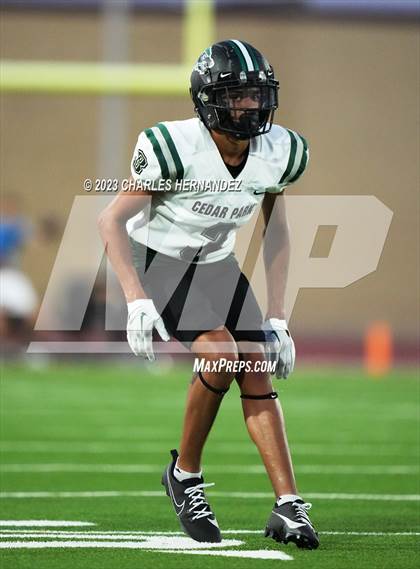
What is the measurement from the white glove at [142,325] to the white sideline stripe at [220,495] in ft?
4.94

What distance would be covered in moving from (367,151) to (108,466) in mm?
11048

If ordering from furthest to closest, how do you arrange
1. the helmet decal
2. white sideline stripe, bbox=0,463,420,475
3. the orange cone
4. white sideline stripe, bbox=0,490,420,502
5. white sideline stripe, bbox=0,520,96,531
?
the orange cone → white sideline stripe, bbox=0,463,420,475 → white sideline stripe, bbox=0,490,420,502 → white sideline stripe, bbox=0,520,96,531 → the helmet decal

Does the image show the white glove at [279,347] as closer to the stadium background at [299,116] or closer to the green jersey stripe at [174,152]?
the green jersey stripe at [174,152]

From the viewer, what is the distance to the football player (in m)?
4.02

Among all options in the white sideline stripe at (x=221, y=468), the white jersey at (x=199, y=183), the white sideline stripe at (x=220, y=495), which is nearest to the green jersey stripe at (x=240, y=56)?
the white jersey at (x=199, y=183)

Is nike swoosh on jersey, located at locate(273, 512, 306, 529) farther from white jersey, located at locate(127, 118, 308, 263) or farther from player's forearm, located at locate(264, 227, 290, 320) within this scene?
white jersey, located at locate(127, 118, 308, 263)

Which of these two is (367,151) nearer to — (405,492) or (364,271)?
(364,271)

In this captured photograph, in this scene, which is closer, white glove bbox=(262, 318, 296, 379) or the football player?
the football player

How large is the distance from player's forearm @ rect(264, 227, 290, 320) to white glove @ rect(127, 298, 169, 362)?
1.51ft

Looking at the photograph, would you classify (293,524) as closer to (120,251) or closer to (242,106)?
(120,251)

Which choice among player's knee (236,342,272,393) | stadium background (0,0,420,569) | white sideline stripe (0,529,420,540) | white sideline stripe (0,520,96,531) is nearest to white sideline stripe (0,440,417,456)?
white sideline stripe (0,520,96,531)

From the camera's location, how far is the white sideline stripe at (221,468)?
20.3ft

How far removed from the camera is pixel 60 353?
1309 cm

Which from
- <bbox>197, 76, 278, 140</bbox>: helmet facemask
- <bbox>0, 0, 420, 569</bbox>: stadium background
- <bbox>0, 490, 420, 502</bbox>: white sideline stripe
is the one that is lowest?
<bbox>0, 0, 420, 569</bbox>: stadium background
